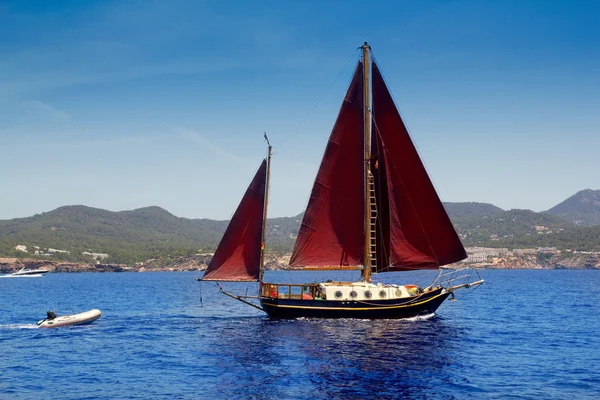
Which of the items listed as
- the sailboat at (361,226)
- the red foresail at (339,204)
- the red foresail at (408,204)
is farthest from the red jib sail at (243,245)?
the red foresail at (408,204)

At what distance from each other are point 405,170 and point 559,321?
27433 mm

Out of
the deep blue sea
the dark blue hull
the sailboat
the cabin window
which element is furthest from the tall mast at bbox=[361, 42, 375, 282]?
the cabin window

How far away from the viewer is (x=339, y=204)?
198 feet

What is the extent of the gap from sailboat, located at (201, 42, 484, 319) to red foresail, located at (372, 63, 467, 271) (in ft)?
0.32

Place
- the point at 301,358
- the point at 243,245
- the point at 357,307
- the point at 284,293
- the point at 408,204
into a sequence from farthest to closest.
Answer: the point at 284,293 < the point at 243,245 < the point at 408,204 < the point at 357,307 < the point at 301,358

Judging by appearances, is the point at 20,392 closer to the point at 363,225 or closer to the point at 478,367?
the point at 478,367

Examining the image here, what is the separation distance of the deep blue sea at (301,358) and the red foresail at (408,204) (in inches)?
273

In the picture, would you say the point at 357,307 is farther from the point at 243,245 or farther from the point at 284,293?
A: the point at 284,293

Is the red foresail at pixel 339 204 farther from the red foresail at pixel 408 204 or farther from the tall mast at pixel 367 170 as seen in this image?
the red foresail at pixel 408 204

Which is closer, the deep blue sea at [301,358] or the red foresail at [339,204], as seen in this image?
the deep blue sea at [301,358]

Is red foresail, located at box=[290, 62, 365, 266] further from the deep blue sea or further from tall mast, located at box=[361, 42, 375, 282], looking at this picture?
the deep blue sea

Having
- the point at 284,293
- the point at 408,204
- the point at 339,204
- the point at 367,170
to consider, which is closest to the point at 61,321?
the point at 284,293

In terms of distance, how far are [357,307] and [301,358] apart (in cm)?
1586

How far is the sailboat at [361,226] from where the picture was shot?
190ft
